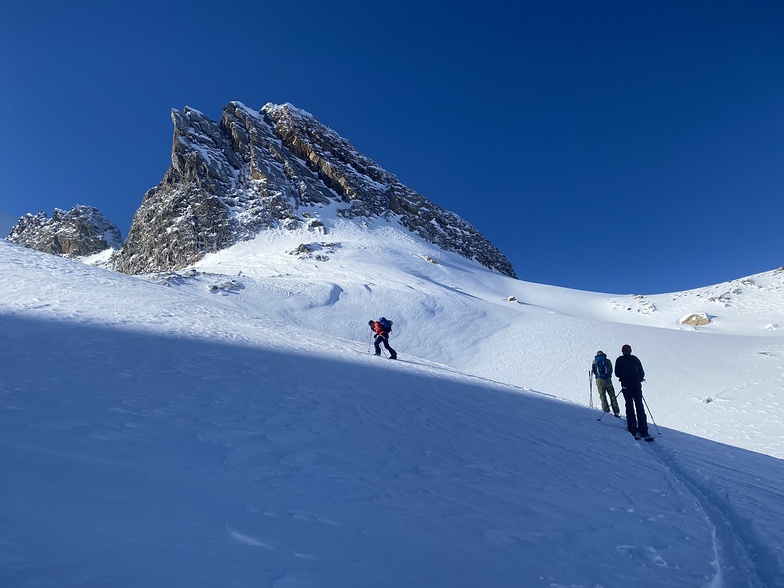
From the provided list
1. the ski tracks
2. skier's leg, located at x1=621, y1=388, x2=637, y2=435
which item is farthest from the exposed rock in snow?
the ski tracks

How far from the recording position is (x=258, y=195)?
5997 cm

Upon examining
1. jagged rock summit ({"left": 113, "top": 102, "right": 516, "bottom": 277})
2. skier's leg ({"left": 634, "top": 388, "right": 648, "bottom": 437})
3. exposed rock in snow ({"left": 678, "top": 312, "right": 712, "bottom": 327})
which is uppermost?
jagged rock summit ({"left": 113, "top": 102, "right": 516, "bottom": 277})

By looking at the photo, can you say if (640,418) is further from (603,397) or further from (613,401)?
(603,397)

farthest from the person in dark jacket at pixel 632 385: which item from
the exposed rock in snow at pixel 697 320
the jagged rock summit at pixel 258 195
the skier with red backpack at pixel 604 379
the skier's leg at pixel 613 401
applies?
the jagged rock summit at pixel 258 195

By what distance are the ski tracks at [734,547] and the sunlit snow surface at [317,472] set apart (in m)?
0.02

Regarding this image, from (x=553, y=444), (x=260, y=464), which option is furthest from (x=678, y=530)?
(x=260, y=464)

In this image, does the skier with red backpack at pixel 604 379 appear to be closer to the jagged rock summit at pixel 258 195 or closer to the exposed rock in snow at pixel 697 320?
the exposed rock in snow at pixel 697 320

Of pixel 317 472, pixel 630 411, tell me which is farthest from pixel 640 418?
pixel 317 472

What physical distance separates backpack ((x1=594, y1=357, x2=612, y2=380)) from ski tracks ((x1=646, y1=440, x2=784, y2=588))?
551cm

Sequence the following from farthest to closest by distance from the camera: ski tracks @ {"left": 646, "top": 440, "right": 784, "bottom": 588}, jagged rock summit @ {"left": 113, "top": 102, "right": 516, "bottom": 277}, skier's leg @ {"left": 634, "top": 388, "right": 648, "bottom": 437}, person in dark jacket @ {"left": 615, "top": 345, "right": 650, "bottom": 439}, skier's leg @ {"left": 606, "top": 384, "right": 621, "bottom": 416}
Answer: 1. jagged rock summit @ {"left": 113, "top": 102, "right": 516, "bottom": 277}
2. skier's leg @ {"left": 606, "top": 384, "right": 621, "bottom": 416}
3. person in dark jacket @ {"left": 615, "top": 345, "right": 650, "bottom": 439}
4. skier's leg @ {"left": 634, "top": 388, "right": 648, "bottom": 437}
5. ski tracks @ {"left": 646, "top": 440, "right": 784, "bottom": 588}

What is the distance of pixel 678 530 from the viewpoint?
357 cm

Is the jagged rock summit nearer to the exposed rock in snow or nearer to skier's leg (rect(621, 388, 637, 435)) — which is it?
the exposed rock in snow

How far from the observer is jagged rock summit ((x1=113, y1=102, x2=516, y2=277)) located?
185 feet

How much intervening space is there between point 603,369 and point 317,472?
979 centimetres
